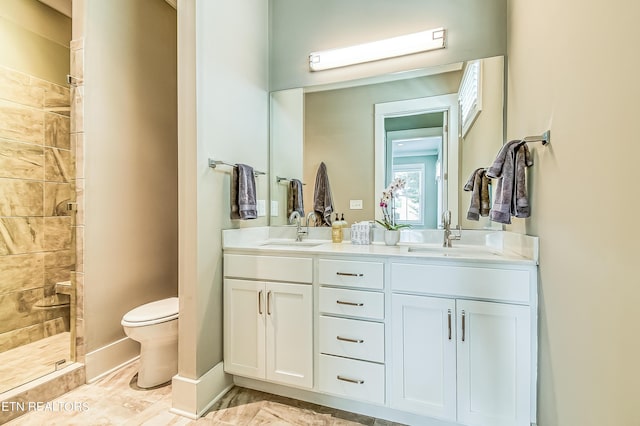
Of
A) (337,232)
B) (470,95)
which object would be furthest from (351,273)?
(470,95)

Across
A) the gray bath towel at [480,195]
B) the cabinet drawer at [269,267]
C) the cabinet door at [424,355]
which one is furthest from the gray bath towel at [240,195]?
the gray bath towel at [480,195]

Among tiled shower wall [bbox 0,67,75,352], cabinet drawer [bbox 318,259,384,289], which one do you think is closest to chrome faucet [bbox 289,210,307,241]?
cabinet drawer [bbox 318,259,384,289]

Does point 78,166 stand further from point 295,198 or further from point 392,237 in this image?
point 392,237

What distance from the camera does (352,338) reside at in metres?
1.51

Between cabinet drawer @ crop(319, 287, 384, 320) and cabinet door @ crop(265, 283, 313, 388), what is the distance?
94mm

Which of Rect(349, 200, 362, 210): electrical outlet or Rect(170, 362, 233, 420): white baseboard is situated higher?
Rect(349, 200, 362, 210): electrical outlet

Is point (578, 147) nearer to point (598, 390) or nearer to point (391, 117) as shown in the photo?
point (598, 390)

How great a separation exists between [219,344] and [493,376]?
1.48m

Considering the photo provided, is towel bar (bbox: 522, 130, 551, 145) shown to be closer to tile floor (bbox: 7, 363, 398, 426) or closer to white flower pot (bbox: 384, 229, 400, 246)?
white flower pot (bbox: 384, 229, 400, 246)

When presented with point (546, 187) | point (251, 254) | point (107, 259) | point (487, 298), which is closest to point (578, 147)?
point (546, 187)

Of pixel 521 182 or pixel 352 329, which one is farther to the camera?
pixel 352 329

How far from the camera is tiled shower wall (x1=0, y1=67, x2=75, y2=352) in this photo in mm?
2182

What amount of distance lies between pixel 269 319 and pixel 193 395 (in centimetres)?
55

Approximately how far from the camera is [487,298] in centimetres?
131
